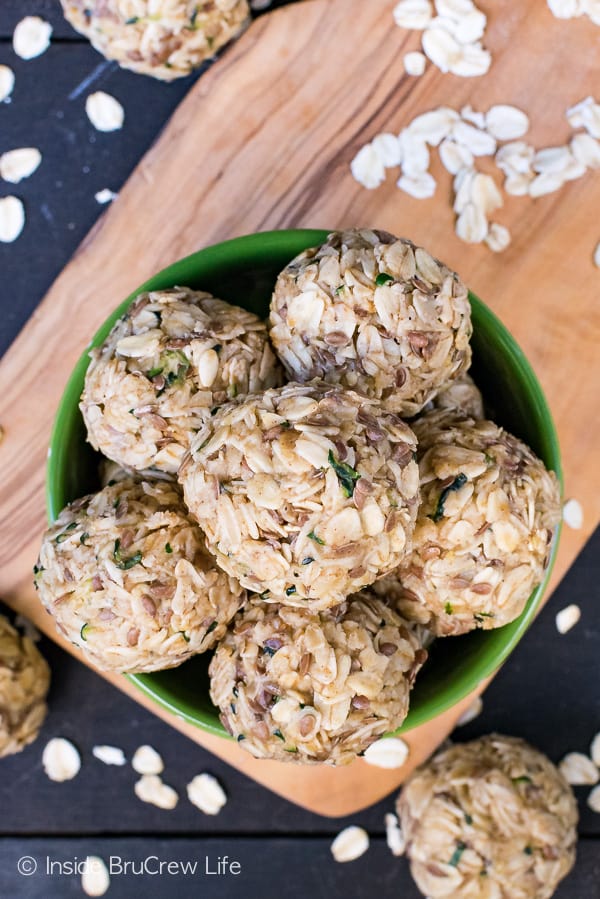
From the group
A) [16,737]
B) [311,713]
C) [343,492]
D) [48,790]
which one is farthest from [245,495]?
[48,790]

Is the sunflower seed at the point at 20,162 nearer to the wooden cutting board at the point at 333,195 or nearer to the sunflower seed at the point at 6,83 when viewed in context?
the sunflower seed at the point at 6,83

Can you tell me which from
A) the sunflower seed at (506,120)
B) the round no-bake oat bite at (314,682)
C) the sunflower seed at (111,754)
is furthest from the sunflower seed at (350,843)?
the sunflower seed at (506,120)

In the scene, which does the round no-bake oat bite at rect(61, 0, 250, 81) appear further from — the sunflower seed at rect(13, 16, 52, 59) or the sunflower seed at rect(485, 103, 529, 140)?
the sunflower seed at rect(485, 103, 529, 140)

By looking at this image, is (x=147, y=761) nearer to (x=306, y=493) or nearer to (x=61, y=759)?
(x=61, y=759)

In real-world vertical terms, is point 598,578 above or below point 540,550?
below

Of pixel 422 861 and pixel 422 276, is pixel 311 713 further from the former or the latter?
Answer: pixel 422 861

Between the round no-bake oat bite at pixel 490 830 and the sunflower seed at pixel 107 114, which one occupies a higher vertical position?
the sunflower seed at pixel 107 114

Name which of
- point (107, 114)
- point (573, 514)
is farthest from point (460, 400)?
point (107, 114)
